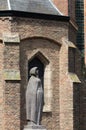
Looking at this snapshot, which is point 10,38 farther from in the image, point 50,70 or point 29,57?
point 50,70

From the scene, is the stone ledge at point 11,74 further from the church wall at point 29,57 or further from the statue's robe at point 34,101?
the statue's robe at point 34,101

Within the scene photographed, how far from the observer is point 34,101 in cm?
1798

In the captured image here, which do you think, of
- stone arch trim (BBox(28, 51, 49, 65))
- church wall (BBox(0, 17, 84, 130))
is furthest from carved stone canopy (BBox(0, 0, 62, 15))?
stone arch trim (BBox(28, 51, 49, 65))

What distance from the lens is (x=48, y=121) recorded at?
2623 centimetres

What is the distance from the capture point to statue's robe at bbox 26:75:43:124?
17.9 metres

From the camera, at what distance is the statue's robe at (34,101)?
17.9m

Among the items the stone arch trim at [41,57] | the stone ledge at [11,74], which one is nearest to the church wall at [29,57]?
the stone ledge at [11,74]

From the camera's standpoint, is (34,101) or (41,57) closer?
(34,101)

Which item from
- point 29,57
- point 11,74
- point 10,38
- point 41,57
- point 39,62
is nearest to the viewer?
point 11,74

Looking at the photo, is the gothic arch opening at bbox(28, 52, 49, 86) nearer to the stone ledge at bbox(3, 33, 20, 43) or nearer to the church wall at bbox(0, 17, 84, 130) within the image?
the church wall at bbox(0, 17, 84, 130)

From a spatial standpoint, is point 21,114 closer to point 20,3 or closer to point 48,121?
point 48,121

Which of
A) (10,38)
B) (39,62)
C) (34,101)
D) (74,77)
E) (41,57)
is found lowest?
(74,77)

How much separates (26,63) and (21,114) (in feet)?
7.90

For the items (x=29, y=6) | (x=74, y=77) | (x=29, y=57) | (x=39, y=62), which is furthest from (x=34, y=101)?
(x=29, y=6)
